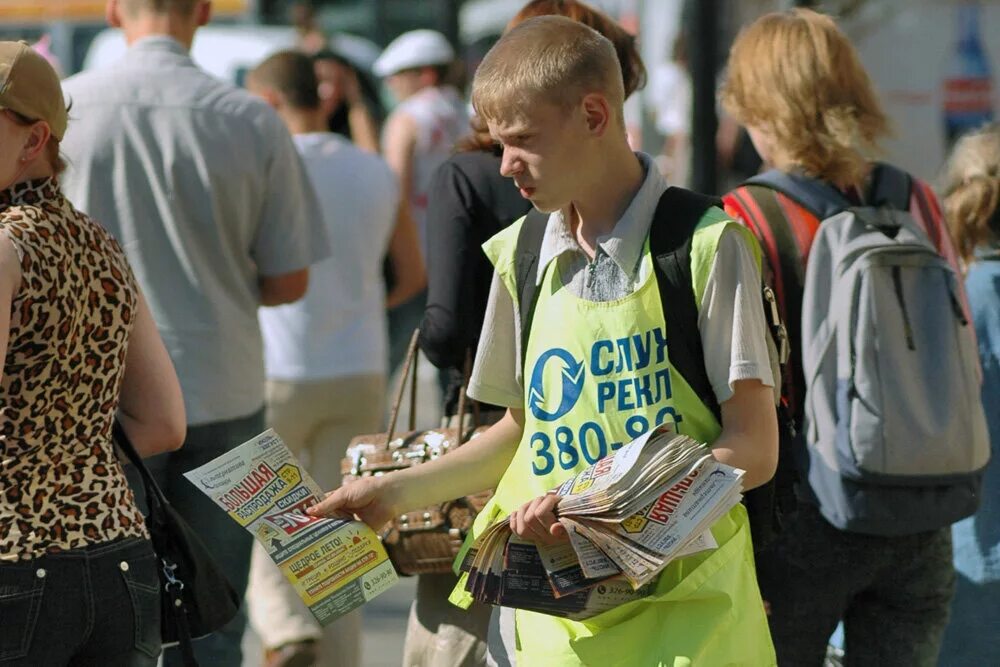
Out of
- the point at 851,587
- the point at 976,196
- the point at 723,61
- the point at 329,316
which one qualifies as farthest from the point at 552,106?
the point at 723,61

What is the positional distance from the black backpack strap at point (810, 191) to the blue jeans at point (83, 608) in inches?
61.6

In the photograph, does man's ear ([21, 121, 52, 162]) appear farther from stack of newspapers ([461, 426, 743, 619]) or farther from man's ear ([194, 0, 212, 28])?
man's ear ([194, 0, 212, 28])

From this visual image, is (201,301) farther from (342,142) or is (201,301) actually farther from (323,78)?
(323,78)

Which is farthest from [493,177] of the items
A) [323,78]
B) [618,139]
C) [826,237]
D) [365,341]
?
[323,78]

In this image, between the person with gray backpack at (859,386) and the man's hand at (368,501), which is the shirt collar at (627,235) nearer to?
the man's hand at (368,501)

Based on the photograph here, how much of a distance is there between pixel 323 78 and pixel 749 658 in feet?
19.5

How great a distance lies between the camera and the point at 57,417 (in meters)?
2.93

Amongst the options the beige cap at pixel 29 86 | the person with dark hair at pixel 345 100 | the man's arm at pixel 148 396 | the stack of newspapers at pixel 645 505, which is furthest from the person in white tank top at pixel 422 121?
the stack of newspapers at pixel 645 505

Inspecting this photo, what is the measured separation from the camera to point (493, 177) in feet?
12.8

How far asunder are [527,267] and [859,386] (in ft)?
3.25

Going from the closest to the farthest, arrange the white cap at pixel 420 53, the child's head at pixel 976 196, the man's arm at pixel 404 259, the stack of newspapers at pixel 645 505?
the stack of newspapers at pixel 645 505
the child's head at pixel 976 196
the man's arm at pixel 404 259
the white cap at pixel 420 53

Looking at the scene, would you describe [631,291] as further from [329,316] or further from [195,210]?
[329,316]

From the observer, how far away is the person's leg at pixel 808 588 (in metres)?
3.72

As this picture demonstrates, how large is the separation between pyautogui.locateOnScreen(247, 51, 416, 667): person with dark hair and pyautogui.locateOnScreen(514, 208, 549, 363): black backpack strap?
293cm
